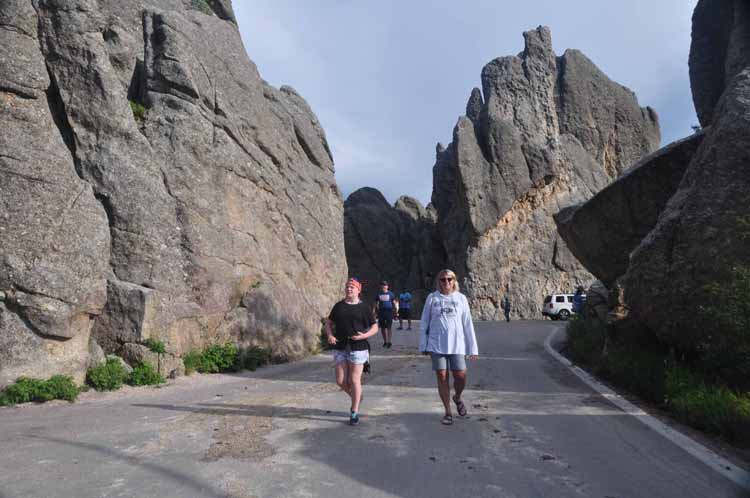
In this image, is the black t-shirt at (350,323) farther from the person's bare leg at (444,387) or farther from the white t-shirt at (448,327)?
the person's bare leg at (444,387)

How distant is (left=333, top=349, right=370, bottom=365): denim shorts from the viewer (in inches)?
264

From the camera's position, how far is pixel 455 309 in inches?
269

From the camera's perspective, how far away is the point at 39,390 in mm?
8094

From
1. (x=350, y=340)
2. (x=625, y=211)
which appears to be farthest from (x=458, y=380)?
(x=625, y=211)

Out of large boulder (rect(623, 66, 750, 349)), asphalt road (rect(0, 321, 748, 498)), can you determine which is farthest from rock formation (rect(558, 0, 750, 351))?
asphalt road (rect(0, 321, 748, 498))

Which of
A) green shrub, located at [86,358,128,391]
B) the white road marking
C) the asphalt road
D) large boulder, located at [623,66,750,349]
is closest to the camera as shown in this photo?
the asphalt road

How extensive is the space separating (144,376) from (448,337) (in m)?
5.95

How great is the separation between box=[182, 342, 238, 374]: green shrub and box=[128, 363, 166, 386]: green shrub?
107cm

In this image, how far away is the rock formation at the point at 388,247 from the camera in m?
48.1

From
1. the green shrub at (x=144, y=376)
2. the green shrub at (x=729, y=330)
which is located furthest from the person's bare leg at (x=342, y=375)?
the green shrub at (x=729, y=330)

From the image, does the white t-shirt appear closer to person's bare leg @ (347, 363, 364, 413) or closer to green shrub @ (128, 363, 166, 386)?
person's bare leg @ (347, 363, 364, 413)

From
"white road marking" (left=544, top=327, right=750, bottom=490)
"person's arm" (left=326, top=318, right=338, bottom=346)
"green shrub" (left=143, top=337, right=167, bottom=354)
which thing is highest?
"person's arm" (left=326, top=318, right=338, bottom=346)

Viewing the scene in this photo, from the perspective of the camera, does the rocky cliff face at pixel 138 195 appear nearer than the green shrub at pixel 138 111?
Yes

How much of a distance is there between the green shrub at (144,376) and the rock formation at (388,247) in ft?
125
